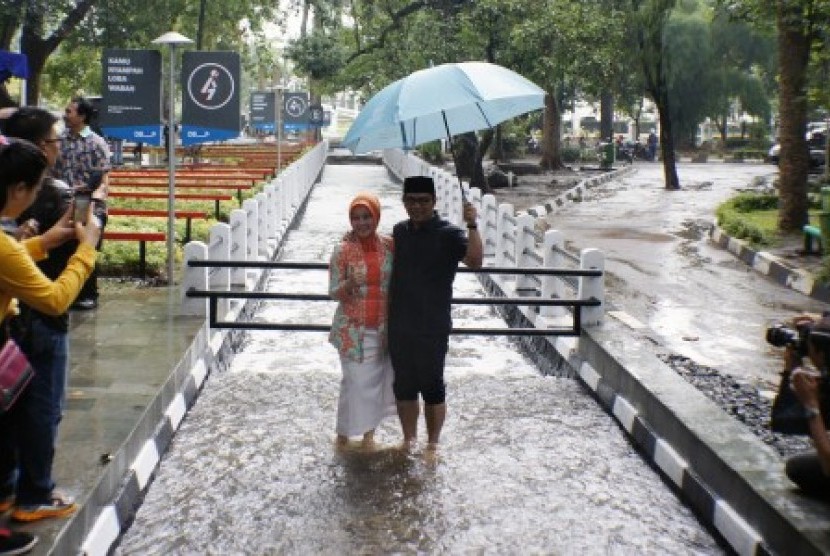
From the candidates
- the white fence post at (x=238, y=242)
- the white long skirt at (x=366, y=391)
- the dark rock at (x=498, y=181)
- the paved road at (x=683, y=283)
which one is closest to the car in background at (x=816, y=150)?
the paved road at (x=683, y=283)

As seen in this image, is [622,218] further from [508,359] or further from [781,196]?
[508,359]

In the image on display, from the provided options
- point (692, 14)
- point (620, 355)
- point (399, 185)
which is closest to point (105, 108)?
point (620, 355)

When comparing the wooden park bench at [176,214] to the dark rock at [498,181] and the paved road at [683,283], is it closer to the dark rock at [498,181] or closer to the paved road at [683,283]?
the paved road at [683,283]

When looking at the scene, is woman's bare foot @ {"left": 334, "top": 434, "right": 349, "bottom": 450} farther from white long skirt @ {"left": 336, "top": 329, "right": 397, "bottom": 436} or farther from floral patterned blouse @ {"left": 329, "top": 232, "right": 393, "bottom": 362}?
floral patterned blouse @ {"left": 329, "top": 232, "right": 393, "bottom": 362}

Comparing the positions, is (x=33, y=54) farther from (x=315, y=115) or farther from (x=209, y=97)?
(x=315, y=115)

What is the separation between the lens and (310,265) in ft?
28.1

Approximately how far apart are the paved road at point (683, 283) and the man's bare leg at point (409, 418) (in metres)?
3.42

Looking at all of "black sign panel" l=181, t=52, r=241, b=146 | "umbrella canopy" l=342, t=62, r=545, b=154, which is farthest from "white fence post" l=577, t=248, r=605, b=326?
"black sign panel" l=181, t=52, r=241, b=146

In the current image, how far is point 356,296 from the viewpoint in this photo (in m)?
5.92

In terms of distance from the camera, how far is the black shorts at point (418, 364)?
19.1ft

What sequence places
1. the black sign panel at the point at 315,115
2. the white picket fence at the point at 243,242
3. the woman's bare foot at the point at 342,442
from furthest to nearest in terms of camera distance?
the black sign panel at the point at 315,115, the white picket fence at the point at 243,242, the woman's bare foot at the point at 342,442

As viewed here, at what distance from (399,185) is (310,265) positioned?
961 inches

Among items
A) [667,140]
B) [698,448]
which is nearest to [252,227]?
[698,448]

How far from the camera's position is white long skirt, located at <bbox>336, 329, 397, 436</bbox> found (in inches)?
237
